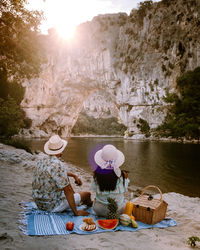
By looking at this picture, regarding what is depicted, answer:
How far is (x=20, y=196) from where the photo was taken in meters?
3.80

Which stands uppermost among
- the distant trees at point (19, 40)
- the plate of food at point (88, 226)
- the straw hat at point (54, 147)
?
the distant trees at point (19, 40)

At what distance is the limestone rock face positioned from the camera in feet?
130

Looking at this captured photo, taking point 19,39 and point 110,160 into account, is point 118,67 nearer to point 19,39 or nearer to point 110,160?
point 19,39

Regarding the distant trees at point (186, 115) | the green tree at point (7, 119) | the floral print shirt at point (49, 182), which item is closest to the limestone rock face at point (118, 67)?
the green tree at point (7, 119)

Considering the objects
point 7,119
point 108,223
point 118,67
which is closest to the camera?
point 108,223

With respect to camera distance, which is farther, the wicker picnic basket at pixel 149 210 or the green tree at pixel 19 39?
the green tree at pixel 19 39

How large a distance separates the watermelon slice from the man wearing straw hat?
357 mm

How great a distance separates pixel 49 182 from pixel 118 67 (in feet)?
142

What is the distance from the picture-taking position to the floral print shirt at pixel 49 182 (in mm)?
2691

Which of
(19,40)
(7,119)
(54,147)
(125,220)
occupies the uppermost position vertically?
(19,40)

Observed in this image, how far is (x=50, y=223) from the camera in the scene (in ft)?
8.24

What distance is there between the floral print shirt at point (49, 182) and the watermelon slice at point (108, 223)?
68 centimetres

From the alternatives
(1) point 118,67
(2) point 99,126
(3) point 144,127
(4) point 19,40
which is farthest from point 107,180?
(2) point 99,126

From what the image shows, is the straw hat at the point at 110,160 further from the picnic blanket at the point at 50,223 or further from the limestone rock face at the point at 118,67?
the limestone rock face at the point at 118,67
